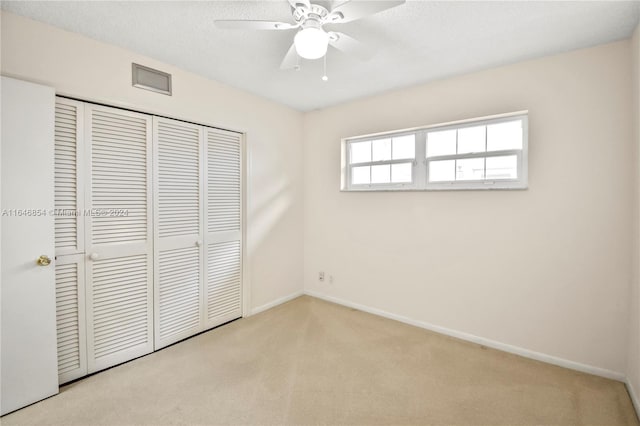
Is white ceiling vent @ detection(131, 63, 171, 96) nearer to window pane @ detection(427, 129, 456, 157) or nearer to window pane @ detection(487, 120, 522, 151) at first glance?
window pane @ detection(427, 129, 456, 157)

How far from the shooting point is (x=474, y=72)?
265 centimetres

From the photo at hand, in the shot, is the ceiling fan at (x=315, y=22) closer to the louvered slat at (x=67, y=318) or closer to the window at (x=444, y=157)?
the window at (x=444, y=157)

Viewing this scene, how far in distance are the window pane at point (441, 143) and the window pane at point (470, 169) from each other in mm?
147

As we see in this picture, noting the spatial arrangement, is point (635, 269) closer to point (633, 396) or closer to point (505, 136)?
point (633, 396)

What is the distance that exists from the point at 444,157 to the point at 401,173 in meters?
0.48

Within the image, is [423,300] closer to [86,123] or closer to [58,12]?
[86,123]

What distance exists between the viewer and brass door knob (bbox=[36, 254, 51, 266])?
1.84 m

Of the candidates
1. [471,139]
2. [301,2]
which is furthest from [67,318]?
[471,139]

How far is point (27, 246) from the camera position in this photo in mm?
1807

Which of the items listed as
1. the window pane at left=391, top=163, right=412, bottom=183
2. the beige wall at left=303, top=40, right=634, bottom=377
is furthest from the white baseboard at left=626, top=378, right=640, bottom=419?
the window pane at left=391, top=163, right=412, bottom=183

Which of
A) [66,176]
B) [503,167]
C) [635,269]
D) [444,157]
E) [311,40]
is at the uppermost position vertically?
[311,40]

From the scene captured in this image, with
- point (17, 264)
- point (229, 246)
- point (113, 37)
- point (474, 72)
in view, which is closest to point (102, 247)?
Result: point (17, 264)

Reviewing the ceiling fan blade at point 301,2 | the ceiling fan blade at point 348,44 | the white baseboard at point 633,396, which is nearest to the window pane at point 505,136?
the ceiling fan blade at point 348,44

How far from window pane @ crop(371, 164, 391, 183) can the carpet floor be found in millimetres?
1646
